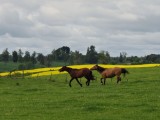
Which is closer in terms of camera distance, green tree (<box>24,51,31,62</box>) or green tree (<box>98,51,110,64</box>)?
green tree (<box>98,51,110,64</box>)

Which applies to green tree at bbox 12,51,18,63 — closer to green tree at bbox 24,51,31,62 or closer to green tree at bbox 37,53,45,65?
green tree at bbox 24,51,31,62

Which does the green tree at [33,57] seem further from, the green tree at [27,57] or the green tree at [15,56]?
the green tree at [15,56]

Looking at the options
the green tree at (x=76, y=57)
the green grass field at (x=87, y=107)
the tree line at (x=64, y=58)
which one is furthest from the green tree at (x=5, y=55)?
the green grass field at (x=87, y=107)

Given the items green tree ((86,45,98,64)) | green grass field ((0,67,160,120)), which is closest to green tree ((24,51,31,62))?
green tree ((86,45,98,64))

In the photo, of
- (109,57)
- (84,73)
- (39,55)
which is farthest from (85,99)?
(39,55)

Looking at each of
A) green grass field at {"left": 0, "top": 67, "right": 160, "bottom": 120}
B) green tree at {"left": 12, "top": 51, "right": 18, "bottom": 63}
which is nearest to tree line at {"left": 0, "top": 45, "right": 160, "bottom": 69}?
green tree at {"left": 12, "top": 51, "right": 18, "bottom": 63}

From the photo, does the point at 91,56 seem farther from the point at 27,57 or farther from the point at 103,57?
the point at 27,57

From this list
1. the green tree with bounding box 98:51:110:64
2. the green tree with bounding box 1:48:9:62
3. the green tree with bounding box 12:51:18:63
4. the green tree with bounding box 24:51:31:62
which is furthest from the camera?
the green tree with bounding box 12:51:18:63

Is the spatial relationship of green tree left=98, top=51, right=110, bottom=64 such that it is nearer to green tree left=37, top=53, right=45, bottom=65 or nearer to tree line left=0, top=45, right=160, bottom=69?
tree line left=0, top=45, right=160, bottom=69

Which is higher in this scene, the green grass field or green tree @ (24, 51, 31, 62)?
green tree @ (24, 51, 31, 62)

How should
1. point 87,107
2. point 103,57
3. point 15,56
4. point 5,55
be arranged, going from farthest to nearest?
point 15,56, point 5,55, point 103,57, point 87,107

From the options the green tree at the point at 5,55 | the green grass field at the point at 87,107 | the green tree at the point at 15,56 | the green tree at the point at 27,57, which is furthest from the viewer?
the green tree at the point at 15,56

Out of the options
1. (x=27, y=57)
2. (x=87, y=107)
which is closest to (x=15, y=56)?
(x=27, y=57)

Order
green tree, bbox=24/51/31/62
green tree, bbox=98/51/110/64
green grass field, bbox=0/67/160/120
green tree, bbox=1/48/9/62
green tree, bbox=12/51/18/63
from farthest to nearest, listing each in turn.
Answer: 1. green tree, bbox=12/51/18/63
2. green tree, bbox=1/48/9/62
3. green tree, bbox=24/51/31/62
4. green tree, bbox=98/51/110/64
5. green grass field, bbox=0/67/160/120
